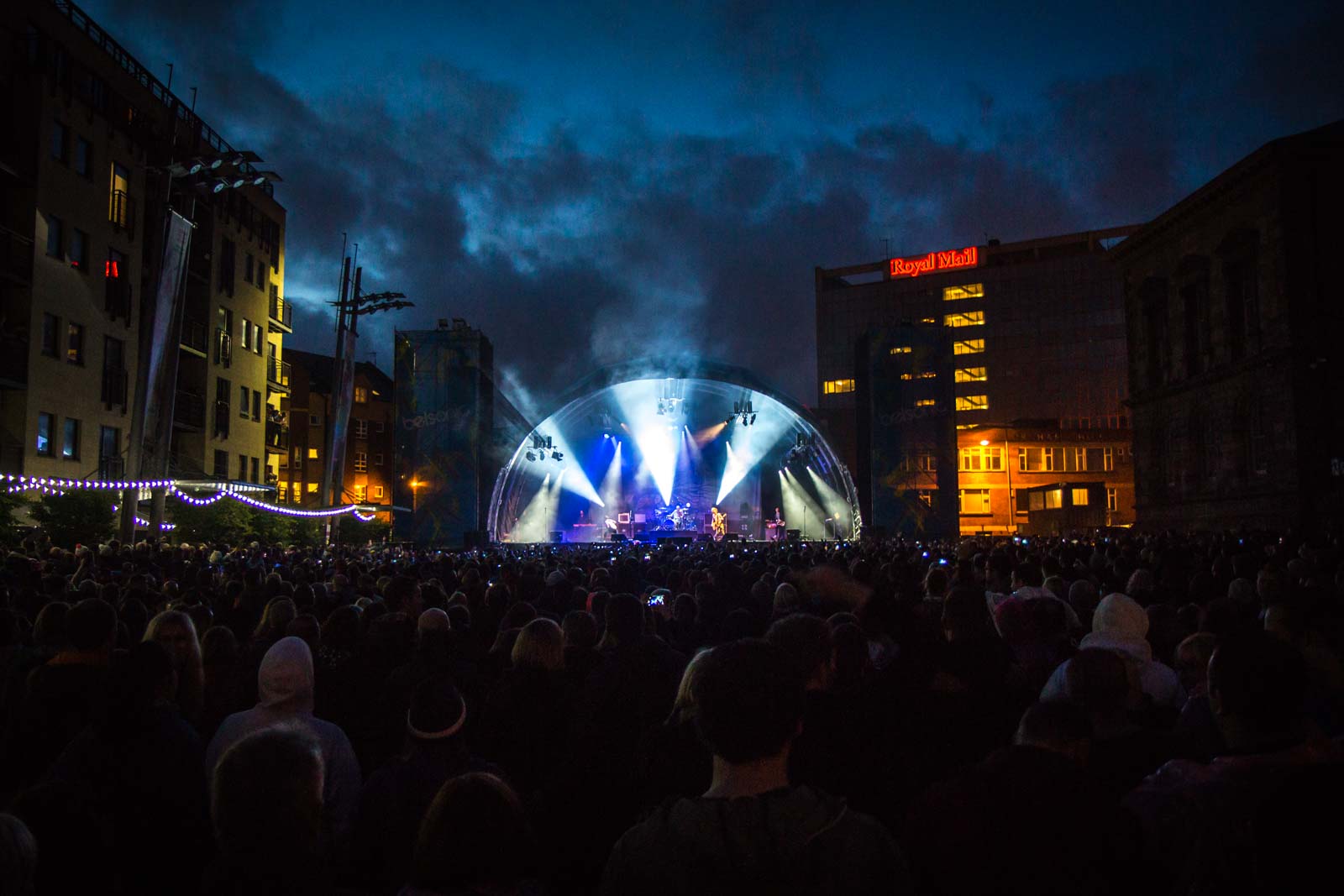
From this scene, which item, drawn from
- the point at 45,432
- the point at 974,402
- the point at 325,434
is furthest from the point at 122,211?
the point at 974,402


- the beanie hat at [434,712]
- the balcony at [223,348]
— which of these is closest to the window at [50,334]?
the balcony at [223,348]

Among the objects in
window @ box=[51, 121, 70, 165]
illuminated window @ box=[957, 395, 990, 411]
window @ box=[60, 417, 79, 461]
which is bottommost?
window @ box=[60, 417, 79, 461]

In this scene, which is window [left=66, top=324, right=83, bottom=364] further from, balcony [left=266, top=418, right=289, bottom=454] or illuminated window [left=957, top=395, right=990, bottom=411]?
illuminated window [left=957, top=395, right=990, bottom=411]

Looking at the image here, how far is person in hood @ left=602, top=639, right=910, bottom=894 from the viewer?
7.46 ft

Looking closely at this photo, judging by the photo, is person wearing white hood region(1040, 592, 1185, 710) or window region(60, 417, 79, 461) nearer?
person wearing white hood region(1040, 592, 1185, 710)

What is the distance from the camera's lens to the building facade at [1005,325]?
7881 cm

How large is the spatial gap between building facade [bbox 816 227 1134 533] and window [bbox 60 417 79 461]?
166 ft

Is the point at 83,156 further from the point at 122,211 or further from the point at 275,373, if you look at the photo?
the point at 275,373

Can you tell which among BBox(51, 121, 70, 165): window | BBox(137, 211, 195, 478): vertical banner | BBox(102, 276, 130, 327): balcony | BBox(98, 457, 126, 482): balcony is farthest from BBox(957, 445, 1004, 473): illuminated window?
BBox(137, 211, 195, 478): vertical banner

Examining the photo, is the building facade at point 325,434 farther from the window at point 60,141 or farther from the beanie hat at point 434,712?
the beanie hat at point 434,712

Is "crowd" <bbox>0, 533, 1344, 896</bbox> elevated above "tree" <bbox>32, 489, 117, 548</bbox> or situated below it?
below

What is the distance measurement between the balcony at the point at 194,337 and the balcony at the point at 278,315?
8199 millimetres

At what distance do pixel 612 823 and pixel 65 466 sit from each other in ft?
103

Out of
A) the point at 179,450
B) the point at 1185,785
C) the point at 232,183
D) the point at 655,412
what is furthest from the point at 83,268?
the point at 1185,785
